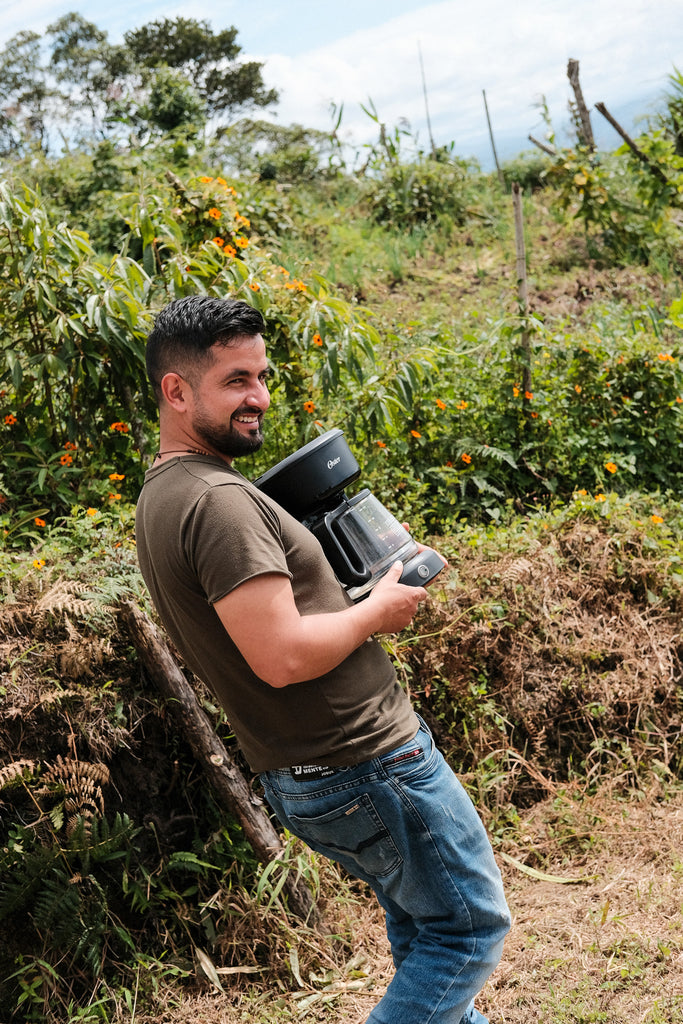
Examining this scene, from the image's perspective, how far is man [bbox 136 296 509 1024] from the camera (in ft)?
5.14

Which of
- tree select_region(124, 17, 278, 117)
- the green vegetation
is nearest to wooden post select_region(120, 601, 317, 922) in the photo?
the green vegetation

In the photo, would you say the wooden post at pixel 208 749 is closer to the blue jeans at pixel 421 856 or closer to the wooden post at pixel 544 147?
the blue jeans at pixel 421 856

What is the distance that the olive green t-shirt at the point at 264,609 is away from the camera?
1.46 meters

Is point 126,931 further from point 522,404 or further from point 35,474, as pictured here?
point 522,404

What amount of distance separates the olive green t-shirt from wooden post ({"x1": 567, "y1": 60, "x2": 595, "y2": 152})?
854cm

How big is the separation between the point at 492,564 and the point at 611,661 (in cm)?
63

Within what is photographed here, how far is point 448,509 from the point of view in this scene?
410 centimetres

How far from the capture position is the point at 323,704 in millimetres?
1605

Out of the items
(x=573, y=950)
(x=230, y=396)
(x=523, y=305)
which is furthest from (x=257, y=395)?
(x=523, y=305)

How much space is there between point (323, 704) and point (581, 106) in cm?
899

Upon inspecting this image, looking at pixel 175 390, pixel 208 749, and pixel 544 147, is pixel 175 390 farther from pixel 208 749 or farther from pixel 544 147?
pixel 544 147

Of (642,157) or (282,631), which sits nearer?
(282,631)

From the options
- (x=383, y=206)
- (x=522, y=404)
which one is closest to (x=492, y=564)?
(x=522, y=404)

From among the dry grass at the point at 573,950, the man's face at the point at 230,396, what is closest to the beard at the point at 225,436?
the man's face at the point at 230,396
